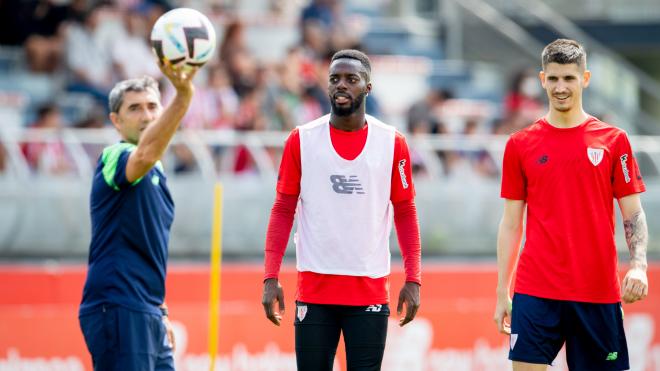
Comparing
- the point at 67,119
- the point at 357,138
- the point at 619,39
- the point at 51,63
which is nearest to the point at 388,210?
the point at 357,138

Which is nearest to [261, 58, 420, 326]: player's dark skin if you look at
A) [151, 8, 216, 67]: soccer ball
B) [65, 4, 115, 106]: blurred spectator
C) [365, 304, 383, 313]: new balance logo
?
[365, 304, 383, 313]: new balance logo

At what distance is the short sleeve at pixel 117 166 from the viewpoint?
249 inches

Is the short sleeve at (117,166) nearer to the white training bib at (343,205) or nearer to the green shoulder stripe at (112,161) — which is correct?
the green shoulder stripe at (112,161)

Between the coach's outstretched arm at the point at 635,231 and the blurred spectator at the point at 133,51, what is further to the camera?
the blurred spectator at the point at 133,51

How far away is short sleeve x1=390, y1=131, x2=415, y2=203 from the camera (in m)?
6.84

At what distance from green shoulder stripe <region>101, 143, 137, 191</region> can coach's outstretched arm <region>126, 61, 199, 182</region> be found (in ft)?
0.38

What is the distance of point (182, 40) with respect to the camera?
587 cm

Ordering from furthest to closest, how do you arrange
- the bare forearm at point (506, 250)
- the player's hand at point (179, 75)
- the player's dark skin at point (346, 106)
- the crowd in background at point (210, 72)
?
the crowd in background at point (210, 72) → the bare forearm at point (506, 250) → the player's dark skin at point (346, 106) → the player's hand at point (179, 75)

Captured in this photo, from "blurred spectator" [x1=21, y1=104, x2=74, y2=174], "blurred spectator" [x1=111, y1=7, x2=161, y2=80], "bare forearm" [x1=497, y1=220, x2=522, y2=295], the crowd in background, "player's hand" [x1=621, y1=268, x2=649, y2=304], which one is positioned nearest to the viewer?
"player's hand" [x1=621, y1=268, x2=649, y2=304]

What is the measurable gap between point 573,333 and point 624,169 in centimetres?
91

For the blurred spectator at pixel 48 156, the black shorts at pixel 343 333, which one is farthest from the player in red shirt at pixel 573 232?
the blurred spectator at pixel 48 156

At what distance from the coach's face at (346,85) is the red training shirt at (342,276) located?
6.3 inches

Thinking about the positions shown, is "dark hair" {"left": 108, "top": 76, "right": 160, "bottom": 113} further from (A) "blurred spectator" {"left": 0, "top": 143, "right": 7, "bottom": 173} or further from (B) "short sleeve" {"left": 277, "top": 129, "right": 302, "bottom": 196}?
(A) "blurred spectator" {"left": 0, "top": 143, "right": 7, "bottom": 173}

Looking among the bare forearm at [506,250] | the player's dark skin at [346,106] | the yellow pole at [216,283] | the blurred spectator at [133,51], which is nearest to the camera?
the player's dark skin at [346,106]
